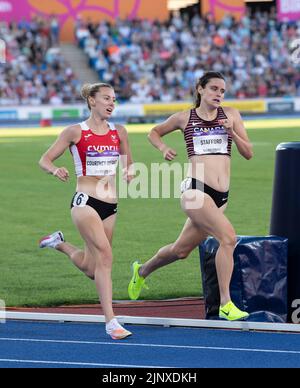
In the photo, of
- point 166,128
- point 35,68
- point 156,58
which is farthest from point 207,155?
point 156,58

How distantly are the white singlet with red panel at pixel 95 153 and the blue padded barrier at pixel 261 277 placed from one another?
1156 millimetres

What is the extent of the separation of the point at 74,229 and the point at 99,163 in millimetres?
→ 6631

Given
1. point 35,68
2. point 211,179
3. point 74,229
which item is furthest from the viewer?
point 35,68

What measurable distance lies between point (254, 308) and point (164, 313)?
103cm

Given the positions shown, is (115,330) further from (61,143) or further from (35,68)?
(35,68)

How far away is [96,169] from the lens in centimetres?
791

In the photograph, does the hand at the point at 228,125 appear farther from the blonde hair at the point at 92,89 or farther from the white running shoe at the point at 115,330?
the white running shoe at the point at 115,330

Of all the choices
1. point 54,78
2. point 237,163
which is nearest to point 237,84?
point 54,78

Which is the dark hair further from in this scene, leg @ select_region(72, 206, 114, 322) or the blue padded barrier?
leg @ select_region(72, 206, 114, 322)

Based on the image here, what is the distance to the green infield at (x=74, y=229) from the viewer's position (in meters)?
10.1

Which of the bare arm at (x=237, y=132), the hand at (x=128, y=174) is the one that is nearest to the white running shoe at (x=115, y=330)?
the hand at (x=128, y=174)

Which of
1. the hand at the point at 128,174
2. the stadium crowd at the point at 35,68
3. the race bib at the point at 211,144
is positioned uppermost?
the stadium crowd at the point at 35,68

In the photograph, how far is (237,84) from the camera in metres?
44.2
